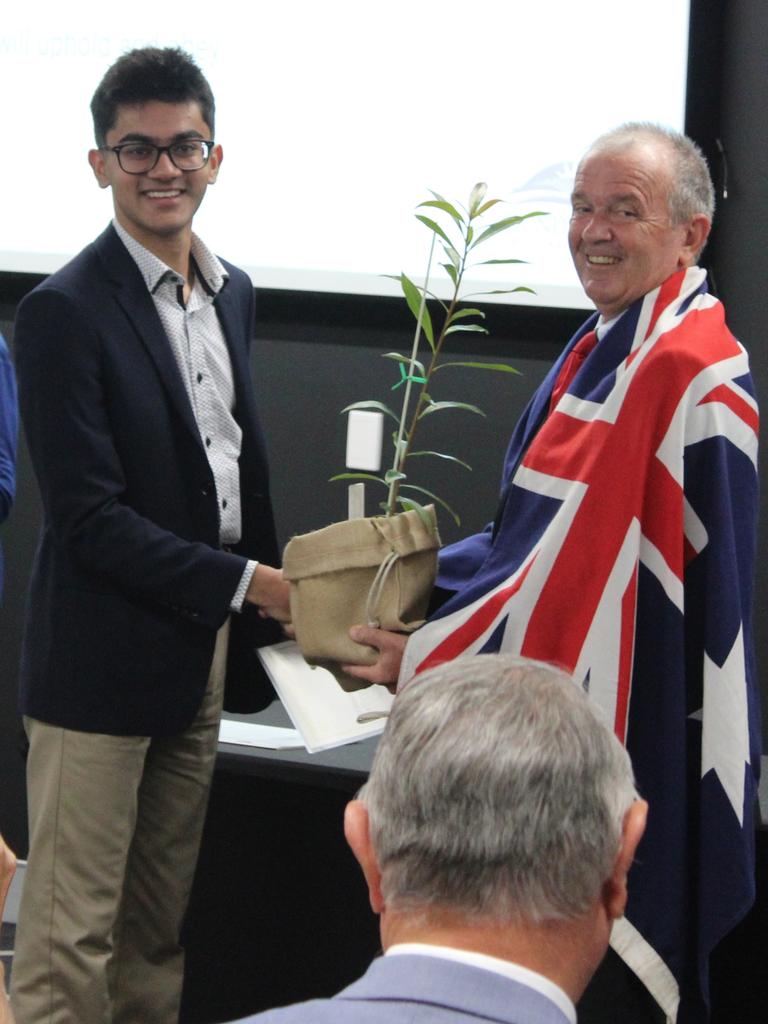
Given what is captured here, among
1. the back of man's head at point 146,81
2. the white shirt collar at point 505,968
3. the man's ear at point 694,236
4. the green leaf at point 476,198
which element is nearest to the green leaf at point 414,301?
the green leaf at point 476,198

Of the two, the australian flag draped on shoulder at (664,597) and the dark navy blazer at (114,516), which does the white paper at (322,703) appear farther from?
the australian flag draped on shoulder at (664,597)

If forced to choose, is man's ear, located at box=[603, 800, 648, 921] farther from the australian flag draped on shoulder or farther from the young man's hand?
the young man's hand

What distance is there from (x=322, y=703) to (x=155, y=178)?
895 mm

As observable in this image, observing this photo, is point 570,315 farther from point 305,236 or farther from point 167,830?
point 167,830

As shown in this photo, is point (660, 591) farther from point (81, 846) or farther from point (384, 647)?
point (81, 846)

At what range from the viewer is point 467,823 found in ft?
3.06

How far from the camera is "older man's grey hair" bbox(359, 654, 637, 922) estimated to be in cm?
Result: 93

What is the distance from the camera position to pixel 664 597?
5.76ft

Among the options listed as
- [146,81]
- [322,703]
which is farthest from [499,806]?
[146,81]

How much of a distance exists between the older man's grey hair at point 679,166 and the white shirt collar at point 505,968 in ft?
4.20

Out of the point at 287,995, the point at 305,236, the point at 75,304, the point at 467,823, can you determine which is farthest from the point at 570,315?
the point at 467,823

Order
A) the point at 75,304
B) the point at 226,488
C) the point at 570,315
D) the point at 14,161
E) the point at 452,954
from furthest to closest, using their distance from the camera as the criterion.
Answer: the point at 14,161 < the point at 570,315 < the point at 226,488 < the point at 75,304 < the point at 452,954

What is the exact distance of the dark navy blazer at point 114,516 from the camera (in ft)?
6.84

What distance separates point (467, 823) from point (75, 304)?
4.54ft
